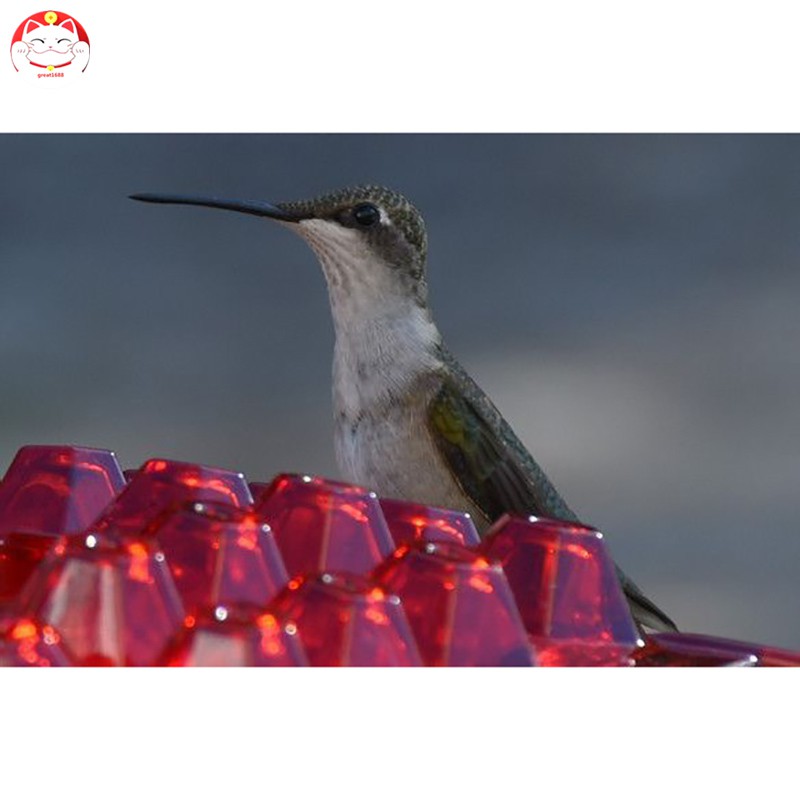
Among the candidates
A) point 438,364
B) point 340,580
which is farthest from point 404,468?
point 340,580

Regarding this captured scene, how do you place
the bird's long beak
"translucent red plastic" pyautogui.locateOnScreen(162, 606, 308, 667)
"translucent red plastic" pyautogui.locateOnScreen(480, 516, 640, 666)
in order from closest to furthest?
1. "translucent red plastic" pyautogui.locateOnScreen(162, 606, 308, 667)
2. "translucent red plastic" pyautogui.locateOnScreen(480, 516, 640, 666)
3. the bird's long beak

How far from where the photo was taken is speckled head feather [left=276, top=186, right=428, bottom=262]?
1.18 metres

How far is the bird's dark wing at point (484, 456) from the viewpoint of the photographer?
122 cm

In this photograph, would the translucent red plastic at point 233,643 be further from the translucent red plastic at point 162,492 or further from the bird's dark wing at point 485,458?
the bird's dark wing at point 485,458

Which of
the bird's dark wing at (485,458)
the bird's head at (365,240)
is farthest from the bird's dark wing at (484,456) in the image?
the bird's head at (365,240)

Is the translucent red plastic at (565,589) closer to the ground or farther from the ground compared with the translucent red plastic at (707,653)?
farther from the ground

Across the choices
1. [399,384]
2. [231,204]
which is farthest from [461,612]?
[399,384]

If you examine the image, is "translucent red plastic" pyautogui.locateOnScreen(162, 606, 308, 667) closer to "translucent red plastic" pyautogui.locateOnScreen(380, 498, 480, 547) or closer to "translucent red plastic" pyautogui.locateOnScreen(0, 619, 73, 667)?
"translucent red plastic" pyautogui.locateOnScreen(0, 619, 73, 667)

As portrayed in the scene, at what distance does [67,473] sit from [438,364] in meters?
0.79

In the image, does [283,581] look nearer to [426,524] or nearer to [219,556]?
[219,556]

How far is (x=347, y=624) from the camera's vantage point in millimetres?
363

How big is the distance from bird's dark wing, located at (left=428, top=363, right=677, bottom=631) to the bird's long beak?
22cm
